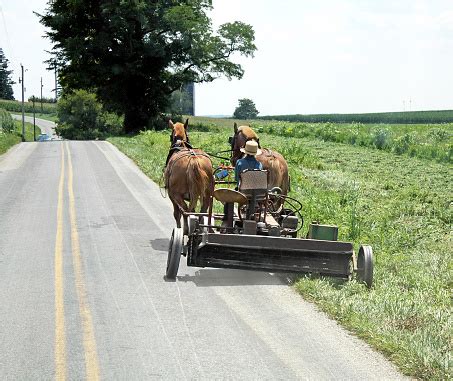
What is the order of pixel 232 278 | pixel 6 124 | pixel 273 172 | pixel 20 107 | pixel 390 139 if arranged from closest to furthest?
pixel 232 278
pixel 273 172
pixel 390 139
pixel 6 124
pixel 20 107

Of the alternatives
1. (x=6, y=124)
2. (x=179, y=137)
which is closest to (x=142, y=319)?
(x=179, y=137)

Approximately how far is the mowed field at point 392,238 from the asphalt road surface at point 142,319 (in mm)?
350

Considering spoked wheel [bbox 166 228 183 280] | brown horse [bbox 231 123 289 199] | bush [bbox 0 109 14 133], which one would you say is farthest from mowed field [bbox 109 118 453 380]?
bush [bbox 0 109 14 133]

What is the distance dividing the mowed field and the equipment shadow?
0.63 meters

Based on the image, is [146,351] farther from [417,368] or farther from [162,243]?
[162,243]

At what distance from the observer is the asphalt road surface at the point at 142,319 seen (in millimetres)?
6762

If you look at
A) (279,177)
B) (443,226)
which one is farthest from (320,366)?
(443,226)

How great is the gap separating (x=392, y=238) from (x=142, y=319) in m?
7.22

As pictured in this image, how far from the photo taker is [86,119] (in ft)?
284

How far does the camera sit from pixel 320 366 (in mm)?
6816

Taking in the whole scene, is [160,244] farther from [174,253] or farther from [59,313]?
[59,313]

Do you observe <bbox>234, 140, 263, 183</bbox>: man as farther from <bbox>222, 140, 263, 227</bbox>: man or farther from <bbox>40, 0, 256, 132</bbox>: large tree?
<bbox>40, 0, 256, 132</bbox>: large tree

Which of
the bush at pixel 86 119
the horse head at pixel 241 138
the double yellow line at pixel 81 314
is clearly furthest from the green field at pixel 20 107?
the horse head at pixel 241 138

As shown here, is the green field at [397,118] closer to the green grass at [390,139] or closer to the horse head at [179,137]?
the green grass at [390,139]
